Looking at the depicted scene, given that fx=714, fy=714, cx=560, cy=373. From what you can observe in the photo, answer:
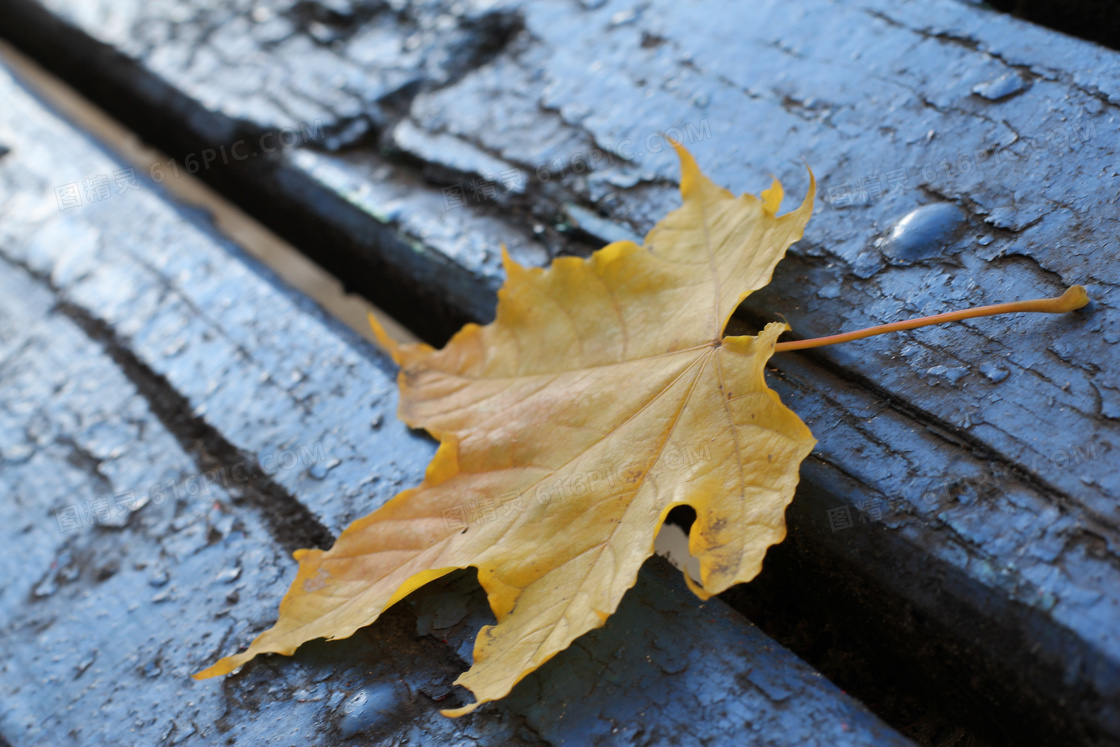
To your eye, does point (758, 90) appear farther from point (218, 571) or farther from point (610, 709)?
point (218, 571)

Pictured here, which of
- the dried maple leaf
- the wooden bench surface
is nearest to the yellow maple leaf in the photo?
the dried maple leaf

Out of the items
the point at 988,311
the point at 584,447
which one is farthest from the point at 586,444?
the point at 988,311

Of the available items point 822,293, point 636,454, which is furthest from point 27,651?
point 822,293

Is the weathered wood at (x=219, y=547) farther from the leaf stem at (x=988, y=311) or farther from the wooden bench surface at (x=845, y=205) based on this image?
the leaf stem at (x=988, y=311)

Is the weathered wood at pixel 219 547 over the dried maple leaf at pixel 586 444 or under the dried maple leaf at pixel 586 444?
under

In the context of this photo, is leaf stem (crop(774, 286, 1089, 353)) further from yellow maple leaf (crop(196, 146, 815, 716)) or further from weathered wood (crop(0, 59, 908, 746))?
weathered wood (crop(0, 59, 908, 746))

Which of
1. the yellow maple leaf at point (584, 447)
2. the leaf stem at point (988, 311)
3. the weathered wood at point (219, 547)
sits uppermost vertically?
the leaf stem at point (988, 311)

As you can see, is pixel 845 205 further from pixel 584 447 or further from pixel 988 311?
pixel 584 447

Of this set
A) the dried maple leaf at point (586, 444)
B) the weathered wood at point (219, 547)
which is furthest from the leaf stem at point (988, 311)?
the weathered wood at point (219, 547)
